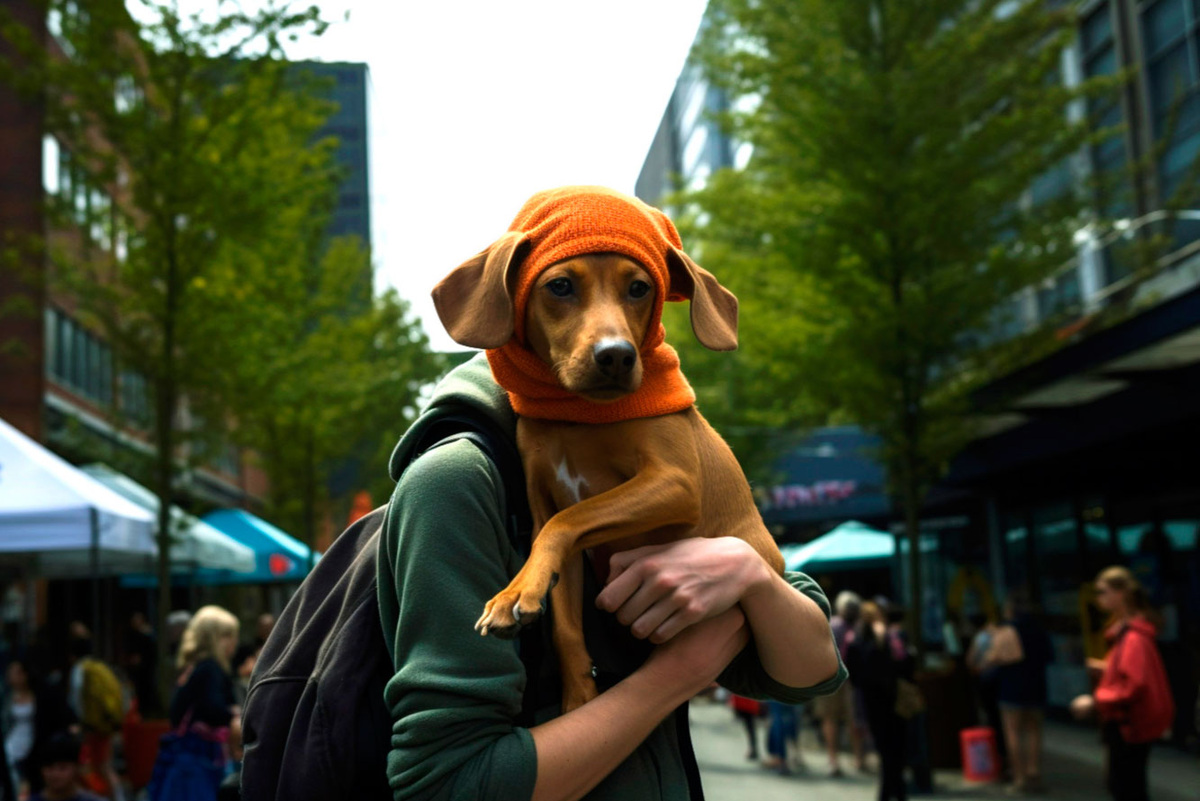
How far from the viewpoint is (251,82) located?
13.4 meters

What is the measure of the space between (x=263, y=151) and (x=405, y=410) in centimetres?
752

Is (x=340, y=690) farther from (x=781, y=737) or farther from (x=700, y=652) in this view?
(x=781, y=737)

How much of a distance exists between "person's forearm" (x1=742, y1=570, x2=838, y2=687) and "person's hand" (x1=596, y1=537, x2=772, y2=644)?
8cm

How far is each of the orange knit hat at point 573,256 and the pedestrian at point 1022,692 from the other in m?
10.7

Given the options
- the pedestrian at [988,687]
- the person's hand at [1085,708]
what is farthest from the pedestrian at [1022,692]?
the person's hand at [1085,708]

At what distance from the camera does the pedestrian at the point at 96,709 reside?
1028 centimetres

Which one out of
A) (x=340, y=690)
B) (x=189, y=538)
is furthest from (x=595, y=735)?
(x=189, y=538)

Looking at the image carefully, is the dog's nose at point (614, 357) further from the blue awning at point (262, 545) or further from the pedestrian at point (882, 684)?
the blue awning at point (262, 545)

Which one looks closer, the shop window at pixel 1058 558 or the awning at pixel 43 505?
the awning at pixel 43 505

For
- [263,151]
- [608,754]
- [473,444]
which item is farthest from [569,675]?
[263,151]

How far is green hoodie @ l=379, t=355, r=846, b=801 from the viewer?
1.69m

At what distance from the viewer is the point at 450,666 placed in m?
1.69

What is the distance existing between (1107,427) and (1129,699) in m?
7.87

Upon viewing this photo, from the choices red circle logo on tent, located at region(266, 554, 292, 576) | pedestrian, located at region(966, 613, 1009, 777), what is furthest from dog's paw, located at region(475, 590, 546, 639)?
red circle logo on tent, located at region(266, 554, 292, 576)
